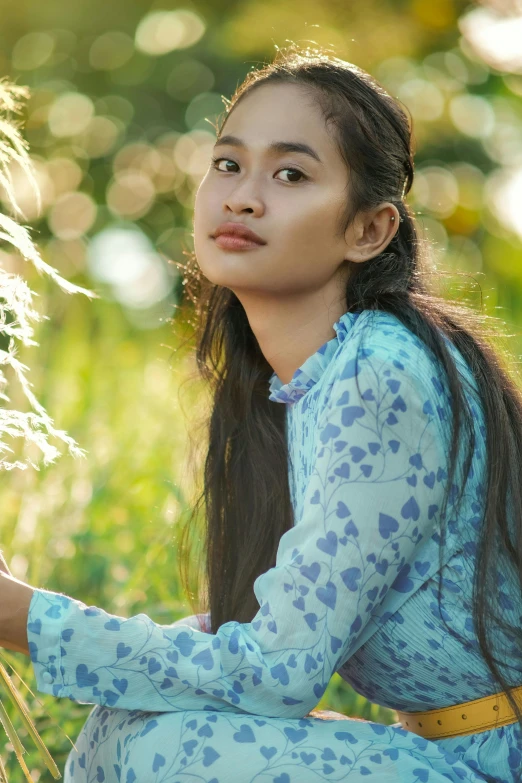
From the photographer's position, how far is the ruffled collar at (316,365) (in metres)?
1.53

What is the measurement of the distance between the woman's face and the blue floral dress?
0.71 ft

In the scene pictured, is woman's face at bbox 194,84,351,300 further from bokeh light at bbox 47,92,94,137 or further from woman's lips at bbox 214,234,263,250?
bokeh light at bbox 47,92,94,137

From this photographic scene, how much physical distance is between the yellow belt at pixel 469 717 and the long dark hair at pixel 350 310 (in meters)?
0.02

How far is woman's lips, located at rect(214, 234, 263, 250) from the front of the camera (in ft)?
5.03

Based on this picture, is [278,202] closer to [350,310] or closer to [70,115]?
[350,310]

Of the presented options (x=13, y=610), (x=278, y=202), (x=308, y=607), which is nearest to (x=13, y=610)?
(x=13, y=610)

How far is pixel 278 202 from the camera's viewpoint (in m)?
1.54

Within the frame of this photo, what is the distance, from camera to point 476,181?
20.4ft

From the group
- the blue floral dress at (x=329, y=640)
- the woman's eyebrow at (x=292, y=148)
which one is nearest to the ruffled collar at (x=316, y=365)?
the blue floral dress at (x=329, y=640)

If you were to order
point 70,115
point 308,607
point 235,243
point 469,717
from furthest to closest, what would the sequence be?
point 70,115 < point 235,243 < point 469,717 < point 308,607

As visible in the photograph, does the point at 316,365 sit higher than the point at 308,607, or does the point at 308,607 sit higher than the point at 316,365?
the point at 316,365

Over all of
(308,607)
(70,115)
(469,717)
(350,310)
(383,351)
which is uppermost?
(70,115)

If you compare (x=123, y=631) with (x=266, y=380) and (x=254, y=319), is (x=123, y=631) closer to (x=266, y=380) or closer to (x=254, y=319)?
(x=254, y=319)

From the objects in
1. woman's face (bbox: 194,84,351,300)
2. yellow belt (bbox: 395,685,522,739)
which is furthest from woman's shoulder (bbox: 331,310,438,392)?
yellow belt (bbox: 395,685,522,739)
